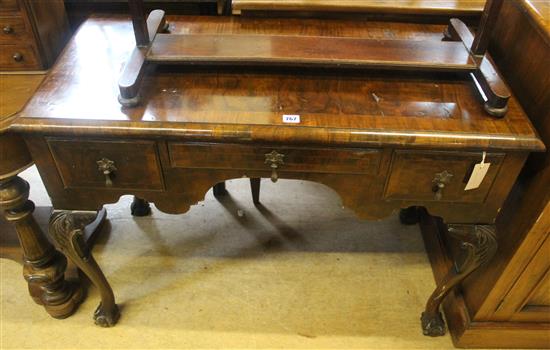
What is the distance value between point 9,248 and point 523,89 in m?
1.49

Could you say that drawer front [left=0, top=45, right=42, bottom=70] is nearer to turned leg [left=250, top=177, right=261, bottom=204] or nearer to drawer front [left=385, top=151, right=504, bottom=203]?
turned leg [left=250, top=177, right=261, bottom=204]

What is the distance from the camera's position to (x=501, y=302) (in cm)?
120

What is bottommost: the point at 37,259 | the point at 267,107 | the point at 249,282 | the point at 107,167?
the point at 249,282

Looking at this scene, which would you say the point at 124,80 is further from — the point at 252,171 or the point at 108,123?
the point at 252,171

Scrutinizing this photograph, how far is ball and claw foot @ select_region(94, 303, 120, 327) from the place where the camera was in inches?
51.7

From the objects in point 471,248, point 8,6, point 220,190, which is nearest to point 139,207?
point 220,190

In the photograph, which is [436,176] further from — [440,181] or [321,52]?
Result: [321,52]

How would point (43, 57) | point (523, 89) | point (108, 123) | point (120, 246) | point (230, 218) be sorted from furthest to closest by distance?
1. point (230, 218)
2. point (120, 246)
3. point (43, 57)
4. point (523, 89)
5. point (108, 123)

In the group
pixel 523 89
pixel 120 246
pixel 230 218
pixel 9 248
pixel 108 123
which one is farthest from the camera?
pixel 230 218

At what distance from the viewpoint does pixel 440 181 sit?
0.92m

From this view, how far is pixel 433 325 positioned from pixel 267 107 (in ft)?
2.80

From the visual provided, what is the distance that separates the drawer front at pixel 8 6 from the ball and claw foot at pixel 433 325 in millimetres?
1327

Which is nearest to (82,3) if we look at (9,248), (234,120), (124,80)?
(124,80)

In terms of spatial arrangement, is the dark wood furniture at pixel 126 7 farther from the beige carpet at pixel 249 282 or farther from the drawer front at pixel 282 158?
the beige carpet at pixel 249 282
